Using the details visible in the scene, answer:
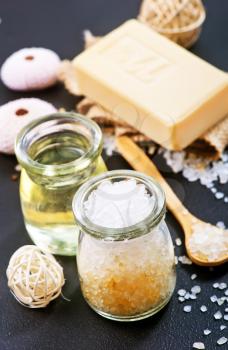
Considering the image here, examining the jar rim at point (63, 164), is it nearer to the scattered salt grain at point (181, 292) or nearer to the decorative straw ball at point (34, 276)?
the decorative straw ball at point (34, 276)

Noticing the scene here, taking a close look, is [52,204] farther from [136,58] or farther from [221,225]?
[136,58]

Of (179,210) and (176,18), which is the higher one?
(176,18)

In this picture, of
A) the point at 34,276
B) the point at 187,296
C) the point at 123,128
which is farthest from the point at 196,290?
the point at 123,128

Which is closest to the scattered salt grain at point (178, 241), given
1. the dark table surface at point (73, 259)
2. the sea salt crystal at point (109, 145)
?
the dark table surface at point (73, 259)

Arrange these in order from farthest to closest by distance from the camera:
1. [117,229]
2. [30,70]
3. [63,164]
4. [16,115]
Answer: [30,70] → [16,115] → [63,164] → [117,229]

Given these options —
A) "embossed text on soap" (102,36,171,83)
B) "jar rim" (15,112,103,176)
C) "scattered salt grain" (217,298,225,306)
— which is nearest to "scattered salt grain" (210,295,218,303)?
"scattered salt grain" (217,298,225,306)

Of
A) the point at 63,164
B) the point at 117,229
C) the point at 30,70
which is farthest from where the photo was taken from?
the point at 30,70

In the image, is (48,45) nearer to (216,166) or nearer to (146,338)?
(216,166)
